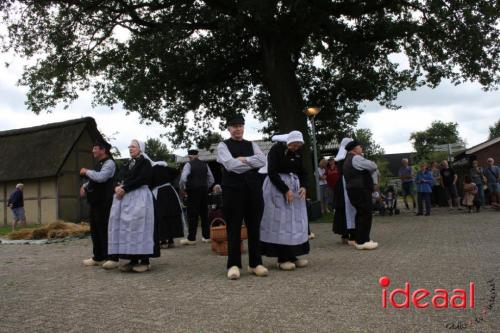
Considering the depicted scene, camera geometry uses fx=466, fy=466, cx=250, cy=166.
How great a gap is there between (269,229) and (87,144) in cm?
1738

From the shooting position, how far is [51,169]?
19672 millimetres

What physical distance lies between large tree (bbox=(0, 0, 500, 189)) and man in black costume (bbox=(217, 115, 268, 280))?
787 centimetres

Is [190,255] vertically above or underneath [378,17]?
underneath

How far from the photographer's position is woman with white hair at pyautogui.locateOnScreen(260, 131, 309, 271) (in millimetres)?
6180

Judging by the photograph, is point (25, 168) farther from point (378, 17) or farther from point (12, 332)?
point (12, 332)

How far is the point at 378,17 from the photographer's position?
55.4ft

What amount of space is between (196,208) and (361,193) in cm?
360

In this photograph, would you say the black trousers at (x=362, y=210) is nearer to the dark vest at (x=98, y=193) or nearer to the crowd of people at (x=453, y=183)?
Result: the dark vest at (x=98, y=193)

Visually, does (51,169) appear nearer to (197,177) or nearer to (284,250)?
(197,177)

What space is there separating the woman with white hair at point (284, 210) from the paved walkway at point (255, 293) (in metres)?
0.31

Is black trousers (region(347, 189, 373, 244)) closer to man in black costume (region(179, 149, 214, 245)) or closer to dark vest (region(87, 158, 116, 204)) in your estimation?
man in black costume (region(179, 149, 214, 245))

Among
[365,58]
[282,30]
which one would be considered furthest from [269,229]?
[365,58]

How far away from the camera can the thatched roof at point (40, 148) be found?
2010 centimetres

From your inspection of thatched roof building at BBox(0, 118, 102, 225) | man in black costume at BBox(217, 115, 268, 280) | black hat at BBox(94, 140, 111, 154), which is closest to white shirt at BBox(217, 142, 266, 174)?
man in black costume at BBox(217, 115, 268, 280)
